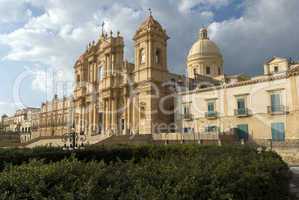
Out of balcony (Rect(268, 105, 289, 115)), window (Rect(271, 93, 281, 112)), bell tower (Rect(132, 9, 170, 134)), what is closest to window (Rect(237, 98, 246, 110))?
balcony (Rect(268, 105, 289, 115))

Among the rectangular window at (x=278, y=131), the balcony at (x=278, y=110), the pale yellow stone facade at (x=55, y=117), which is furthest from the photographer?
the pale yellow stone facade at (x=55, y=117)

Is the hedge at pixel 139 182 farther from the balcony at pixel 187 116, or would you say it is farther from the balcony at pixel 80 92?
the balcony at pixel 80 92

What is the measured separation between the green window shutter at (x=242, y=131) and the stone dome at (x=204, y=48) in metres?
22.3

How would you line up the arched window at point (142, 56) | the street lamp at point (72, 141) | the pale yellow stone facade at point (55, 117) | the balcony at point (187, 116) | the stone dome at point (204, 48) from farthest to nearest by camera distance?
the pale yellow stone facade at point (55, 117)
the stone dome at point (204, 48)
the arched window at point (142, 56)
the balcony at point (187, 116)
the street lamp at point (72, 141)

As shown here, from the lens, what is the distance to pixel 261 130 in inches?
1133

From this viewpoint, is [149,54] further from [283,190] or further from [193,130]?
[283,190]

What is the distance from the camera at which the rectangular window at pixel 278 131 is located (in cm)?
2725

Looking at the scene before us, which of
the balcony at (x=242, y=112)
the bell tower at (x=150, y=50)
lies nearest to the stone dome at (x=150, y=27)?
the bell tower at (x=150, y=50)

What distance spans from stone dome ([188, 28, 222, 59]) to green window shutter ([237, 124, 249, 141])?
22318mm

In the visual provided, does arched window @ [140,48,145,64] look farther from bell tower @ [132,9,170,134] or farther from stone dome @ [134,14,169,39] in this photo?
stone dome @ [134,14,169,39]

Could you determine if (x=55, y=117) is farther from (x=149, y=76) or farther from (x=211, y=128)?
(x=211, y=128)

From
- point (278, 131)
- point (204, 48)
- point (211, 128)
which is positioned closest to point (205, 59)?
point (204, 48)

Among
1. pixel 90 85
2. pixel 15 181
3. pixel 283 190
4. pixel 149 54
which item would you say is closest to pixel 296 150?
pixel 283 190

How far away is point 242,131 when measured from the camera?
98.7 feet
